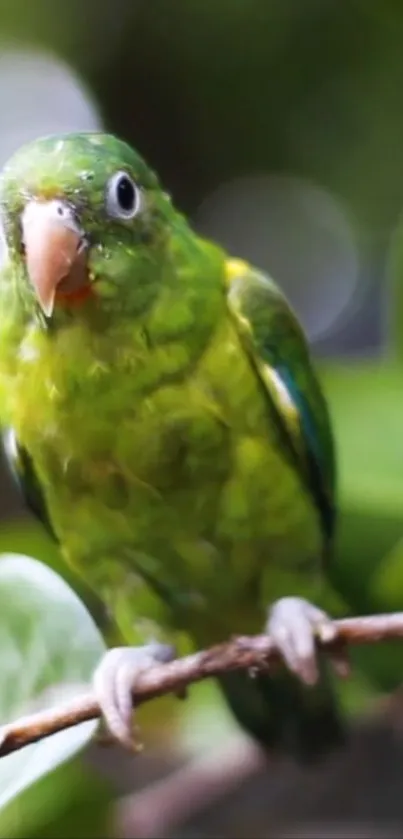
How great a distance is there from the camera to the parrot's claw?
0.78 m

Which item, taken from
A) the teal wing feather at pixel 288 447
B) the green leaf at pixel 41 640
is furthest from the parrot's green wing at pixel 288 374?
the green leaf at pixel 41 640

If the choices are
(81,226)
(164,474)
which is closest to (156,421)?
(164,474)

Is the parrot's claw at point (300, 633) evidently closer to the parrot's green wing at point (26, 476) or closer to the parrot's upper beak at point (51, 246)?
the parrot's green wing at point (26, 476)

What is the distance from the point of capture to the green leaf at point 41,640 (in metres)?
0.83

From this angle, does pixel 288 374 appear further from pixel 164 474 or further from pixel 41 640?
pixel 41 640

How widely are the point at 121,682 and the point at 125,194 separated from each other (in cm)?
36

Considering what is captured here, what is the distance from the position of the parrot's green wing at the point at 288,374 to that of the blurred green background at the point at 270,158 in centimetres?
2

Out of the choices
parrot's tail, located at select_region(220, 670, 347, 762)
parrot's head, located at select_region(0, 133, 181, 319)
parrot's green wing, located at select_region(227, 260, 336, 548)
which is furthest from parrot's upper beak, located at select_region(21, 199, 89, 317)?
parrot's tail, located at select_region(220, 670, 347, 762)

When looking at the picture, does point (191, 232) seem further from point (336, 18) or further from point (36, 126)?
point (336, 18)

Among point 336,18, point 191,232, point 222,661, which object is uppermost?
point 336,18

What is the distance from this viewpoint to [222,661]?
76 centimetres

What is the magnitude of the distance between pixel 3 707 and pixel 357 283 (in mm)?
471

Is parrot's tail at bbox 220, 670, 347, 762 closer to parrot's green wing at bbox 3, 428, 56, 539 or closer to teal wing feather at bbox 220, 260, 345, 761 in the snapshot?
teal wing feather at bbox 220, 260, 345, 761

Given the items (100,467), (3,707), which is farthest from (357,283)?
(3,707)
